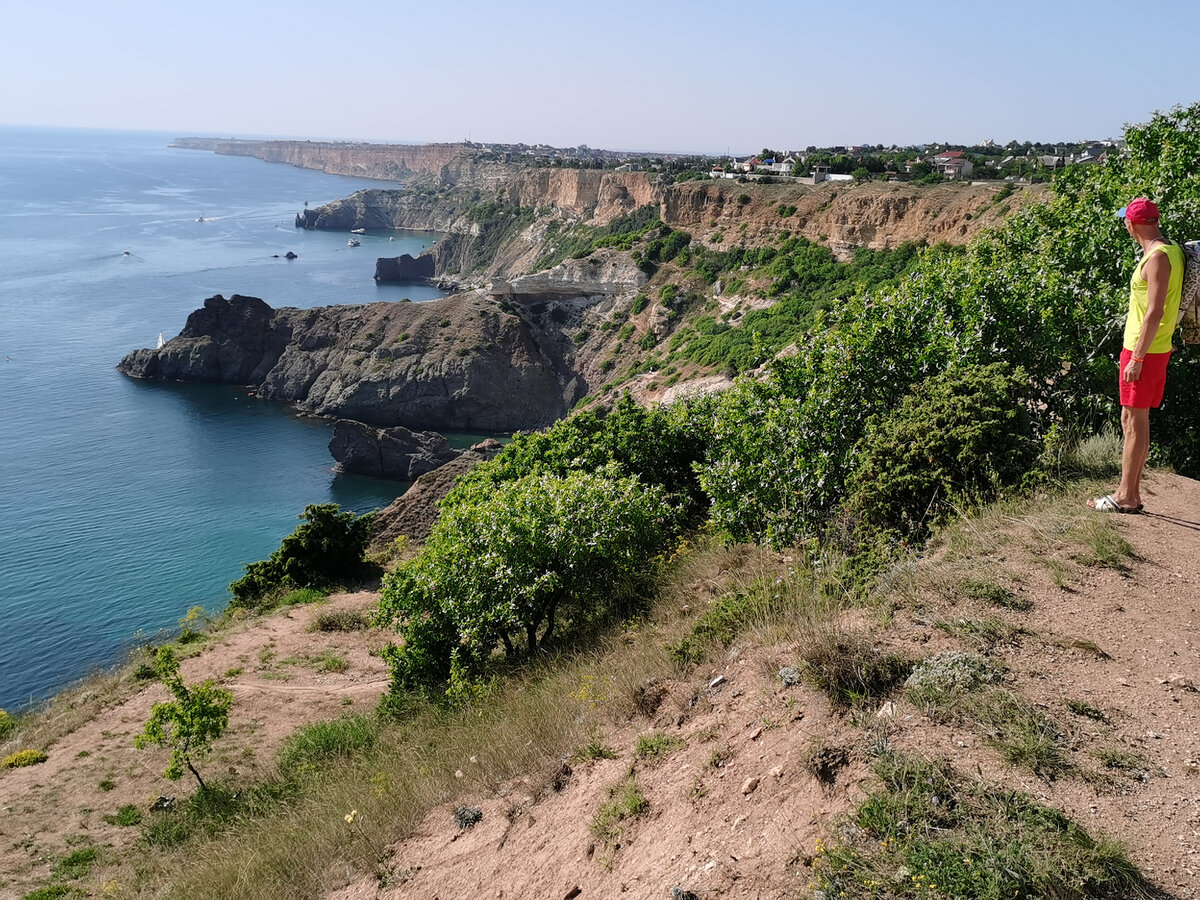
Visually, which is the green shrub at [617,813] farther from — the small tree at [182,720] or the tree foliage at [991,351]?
the small tree at [182,720]

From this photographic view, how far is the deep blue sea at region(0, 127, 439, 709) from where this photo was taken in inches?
1187

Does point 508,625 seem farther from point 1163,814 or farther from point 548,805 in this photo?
point 1163,814

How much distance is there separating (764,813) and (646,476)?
36.7ft

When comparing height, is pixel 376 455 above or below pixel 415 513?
below

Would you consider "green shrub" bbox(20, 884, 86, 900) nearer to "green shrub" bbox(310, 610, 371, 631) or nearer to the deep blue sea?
"green shrub" bbox(310, 610, 371, 631)

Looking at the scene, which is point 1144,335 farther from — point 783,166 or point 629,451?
point 783,166

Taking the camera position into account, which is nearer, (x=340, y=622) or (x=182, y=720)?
(x=182, y=720)

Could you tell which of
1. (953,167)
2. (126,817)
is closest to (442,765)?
(126,817)

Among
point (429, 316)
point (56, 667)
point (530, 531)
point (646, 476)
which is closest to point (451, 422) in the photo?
point (429, 316)

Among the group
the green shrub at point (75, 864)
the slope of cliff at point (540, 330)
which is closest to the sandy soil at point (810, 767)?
the green shrub at point (75, 864)

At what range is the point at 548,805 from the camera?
570cm

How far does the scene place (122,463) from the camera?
4628 centimetres

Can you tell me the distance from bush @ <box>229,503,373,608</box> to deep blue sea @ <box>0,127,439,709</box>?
4784 mm

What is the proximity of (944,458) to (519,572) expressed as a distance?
5.68 m
